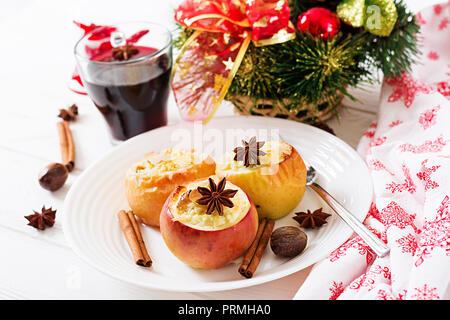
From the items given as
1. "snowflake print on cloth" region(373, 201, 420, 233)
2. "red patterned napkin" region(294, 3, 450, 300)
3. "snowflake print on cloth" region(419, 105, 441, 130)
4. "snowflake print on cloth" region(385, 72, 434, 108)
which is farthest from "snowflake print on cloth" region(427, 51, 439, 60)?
"snowflake print on cloth" region(373, 201, 420, 233)

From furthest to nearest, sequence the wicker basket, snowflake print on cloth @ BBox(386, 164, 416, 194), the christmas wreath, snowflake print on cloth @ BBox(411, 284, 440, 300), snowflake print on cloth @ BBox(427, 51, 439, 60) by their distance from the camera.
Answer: snowflake print on cloth @ BBox(427, 51, 439, 60) → the wicker basket → the christmas wreath → snowflake print on cloth @ BBox(386, 164, 416, 194) → snowflake print on cloth @ BBox(411, 284, 440, 300)

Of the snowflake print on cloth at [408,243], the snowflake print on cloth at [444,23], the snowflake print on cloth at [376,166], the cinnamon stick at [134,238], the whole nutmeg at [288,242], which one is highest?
the snowflake print on cloth at [444,23]

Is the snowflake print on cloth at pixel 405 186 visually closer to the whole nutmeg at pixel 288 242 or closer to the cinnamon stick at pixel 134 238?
the whole nutmeg at pixel 288 242

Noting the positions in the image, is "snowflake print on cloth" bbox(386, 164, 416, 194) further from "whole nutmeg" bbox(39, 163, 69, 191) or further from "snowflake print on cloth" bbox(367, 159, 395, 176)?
"whole nutmeg" bbox(39, 163, 69, 191)

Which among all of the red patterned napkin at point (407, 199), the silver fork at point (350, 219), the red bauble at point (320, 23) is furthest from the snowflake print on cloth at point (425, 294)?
the red bauble at point (320, 23)

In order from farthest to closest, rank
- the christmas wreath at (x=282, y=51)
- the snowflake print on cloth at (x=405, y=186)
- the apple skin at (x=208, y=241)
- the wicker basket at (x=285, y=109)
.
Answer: the wicker basket at (x=285, y=109)
the christmas wreath at (x=282, y=51)
the snowflake print on cloth at (x=405, y=186)
the apple skin at (x=208, y=241)

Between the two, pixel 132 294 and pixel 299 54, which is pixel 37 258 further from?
pixel 299 54

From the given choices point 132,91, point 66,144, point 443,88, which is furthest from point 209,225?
point 443,88
